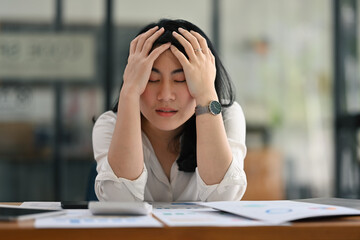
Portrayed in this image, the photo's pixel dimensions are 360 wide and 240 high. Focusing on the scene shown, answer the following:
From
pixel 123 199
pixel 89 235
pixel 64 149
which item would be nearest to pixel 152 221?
pixel 89 235

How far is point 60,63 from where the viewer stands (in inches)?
175

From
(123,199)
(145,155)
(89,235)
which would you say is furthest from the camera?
(145,155)

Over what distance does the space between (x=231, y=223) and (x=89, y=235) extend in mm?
271

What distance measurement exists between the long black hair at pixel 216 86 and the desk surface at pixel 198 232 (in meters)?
0.84

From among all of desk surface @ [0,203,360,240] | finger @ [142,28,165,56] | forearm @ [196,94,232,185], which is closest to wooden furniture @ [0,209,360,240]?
desk surface @ [0,203,360,240]

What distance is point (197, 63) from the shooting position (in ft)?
5.55

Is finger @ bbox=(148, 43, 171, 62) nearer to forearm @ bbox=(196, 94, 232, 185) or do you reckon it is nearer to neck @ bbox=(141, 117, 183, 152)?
forearm @ bbox=(196, 94, 232, 185)

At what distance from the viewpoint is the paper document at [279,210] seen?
1038mm

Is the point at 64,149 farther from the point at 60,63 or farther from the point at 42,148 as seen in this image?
the point at 60,63

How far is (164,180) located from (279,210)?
30.2 inches

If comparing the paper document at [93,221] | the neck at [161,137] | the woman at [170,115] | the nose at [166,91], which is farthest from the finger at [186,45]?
the paper document at [93,221]

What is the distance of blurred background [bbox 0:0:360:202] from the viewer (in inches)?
174

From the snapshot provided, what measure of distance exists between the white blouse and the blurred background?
245 centimetres

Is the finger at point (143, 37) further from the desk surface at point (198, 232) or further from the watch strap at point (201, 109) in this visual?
the desk surface at point (198, 232)
